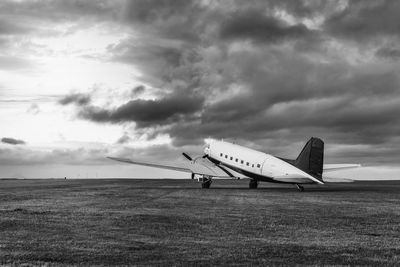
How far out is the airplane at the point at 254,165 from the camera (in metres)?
46.0

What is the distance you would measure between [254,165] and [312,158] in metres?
6.27

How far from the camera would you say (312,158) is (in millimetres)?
46344

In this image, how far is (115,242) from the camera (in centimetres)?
1545

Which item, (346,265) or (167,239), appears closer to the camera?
(346,265)

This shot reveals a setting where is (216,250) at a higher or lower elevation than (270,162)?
lower

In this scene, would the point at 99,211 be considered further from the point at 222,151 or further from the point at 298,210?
the point at 222,151

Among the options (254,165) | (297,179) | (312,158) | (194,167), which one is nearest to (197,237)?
(297,179)

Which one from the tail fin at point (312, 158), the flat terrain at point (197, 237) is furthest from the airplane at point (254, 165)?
the flat terrain at point (197, 237)

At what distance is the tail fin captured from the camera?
46156 millimetres

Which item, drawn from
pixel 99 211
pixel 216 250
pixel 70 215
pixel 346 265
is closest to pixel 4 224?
pixel 70 215

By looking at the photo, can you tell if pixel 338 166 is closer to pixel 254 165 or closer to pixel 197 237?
pixel 254 165

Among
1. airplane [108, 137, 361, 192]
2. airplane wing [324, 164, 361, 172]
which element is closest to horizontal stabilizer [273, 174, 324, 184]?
airplane [108, 137, 361, 192]

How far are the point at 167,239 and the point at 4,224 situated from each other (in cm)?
753

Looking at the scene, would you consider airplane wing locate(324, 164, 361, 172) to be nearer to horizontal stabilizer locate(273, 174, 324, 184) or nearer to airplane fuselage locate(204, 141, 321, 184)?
airplane fuselage locate(204, 141, 321, 184)
